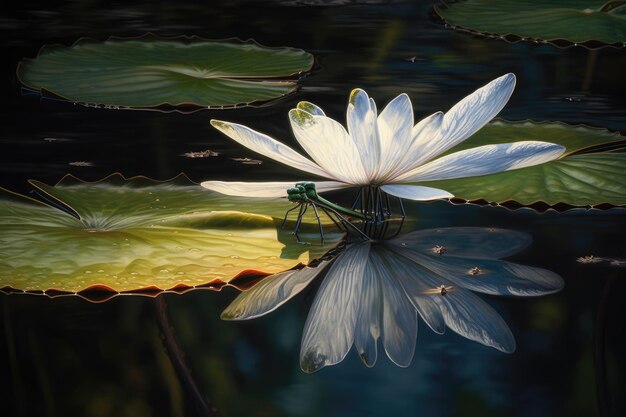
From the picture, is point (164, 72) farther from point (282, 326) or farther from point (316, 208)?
point (282, 326)

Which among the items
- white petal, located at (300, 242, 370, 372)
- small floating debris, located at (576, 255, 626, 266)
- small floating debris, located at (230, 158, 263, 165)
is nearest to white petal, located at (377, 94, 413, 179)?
white petal, located at (300, 242, 370, 372)

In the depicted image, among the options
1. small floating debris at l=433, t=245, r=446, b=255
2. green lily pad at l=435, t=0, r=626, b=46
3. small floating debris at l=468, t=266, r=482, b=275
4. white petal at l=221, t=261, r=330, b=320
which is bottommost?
white petal at l=221, t=261, r=330, b=320

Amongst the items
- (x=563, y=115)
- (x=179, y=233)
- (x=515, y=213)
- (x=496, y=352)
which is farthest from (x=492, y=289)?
(x=563, y=115)

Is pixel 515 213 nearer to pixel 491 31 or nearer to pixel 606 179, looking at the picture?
pixel 606 179

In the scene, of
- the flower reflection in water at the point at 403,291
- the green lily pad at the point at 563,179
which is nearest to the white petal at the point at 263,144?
the flower reflection in water at the point at 403,291

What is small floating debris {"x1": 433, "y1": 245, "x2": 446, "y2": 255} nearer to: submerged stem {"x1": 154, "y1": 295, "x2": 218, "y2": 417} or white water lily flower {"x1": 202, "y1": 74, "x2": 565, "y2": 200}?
white water lily flower {"x1": 202, "y1": 74, "x2": 565, "y2": 200}

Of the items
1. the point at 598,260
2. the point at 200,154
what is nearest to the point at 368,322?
the point at 598,260
